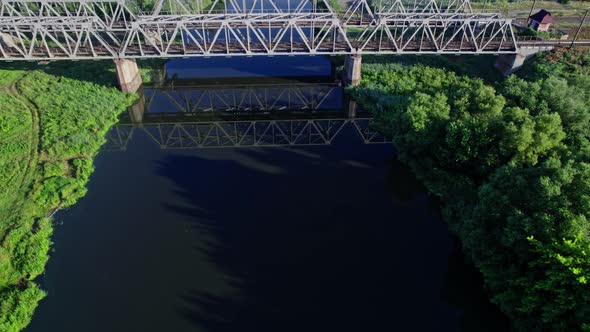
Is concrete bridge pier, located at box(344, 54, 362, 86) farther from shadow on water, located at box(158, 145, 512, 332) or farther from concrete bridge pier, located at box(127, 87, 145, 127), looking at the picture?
concrete bridge pier, located at box(127, 87, 145, 127)

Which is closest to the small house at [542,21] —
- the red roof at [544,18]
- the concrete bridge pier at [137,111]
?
the red roof at [544,18]

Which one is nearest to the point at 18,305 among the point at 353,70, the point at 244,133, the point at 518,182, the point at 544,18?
the point at 244,133

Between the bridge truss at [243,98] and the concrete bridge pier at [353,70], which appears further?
the concrete bridge pier at [353,70]

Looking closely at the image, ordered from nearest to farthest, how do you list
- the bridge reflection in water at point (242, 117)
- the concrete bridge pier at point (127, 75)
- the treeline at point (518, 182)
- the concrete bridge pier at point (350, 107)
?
the treeline at point (518, 182), the bridge reflection in water at point (242, 117), the concrete bridge pier at point (350, 107), the concrete bridge pier at point (127, 75)

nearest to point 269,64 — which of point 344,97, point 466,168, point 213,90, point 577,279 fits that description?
point 213,90

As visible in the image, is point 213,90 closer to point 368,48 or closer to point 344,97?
point 344,97

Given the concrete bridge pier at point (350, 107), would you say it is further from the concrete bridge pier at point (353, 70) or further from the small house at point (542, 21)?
the small house at point (542, 21)
